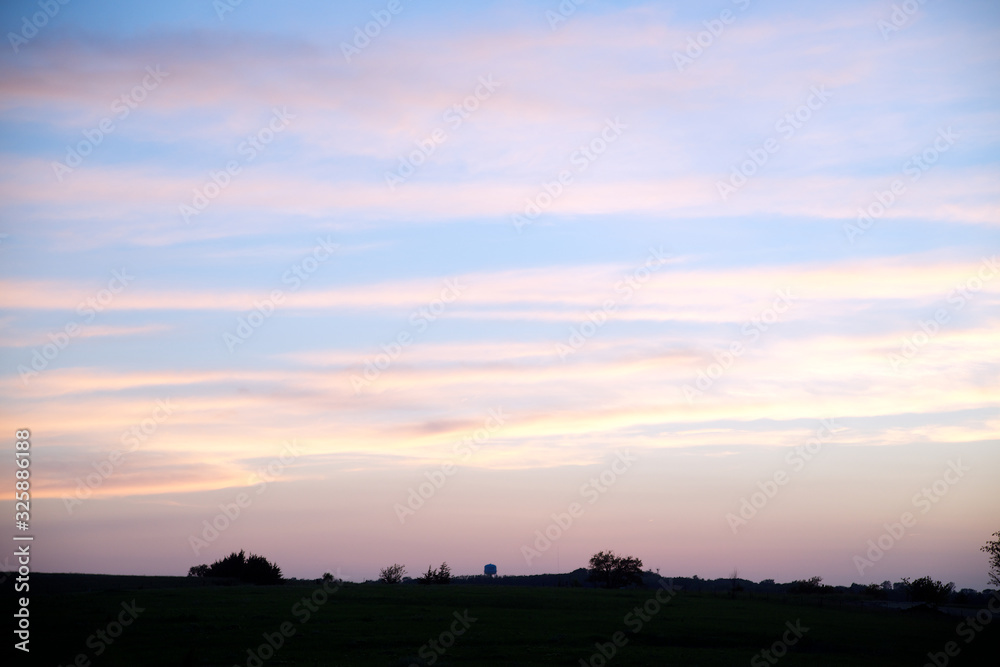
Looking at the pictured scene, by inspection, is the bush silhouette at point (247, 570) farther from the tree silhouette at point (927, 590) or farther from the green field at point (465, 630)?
the tree silhouette at point (927, 590)

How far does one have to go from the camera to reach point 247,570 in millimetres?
114688

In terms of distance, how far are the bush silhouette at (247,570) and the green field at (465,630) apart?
3508 cm

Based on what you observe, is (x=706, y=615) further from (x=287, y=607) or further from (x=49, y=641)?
(x=49, y=641)

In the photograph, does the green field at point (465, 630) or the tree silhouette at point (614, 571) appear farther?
the tree silhouette at point (614, 571)

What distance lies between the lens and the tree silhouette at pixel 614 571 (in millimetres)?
133750

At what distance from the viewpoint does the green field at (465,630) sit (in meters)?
42.8

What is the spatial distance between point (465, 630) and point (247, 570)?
7133 centimetres

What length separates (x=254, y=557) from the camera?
116688mm

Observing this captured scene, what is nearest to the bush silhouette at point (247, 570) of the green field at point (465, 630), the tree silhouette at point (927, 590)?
the green field at point (465, 630)

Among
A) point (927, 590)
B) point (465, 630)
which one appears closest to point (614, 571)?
point (927, 590)

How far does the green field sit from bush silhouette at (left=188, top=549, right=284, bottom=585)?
35.1m

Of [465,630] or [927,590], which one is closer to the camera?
[465,630]

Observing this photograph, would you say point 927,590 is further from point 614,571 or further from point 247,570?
point 247,570

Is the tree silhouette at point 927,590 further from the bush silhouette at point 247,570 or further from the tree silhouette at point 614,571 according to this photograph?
the bush silhouette at point 247,570
